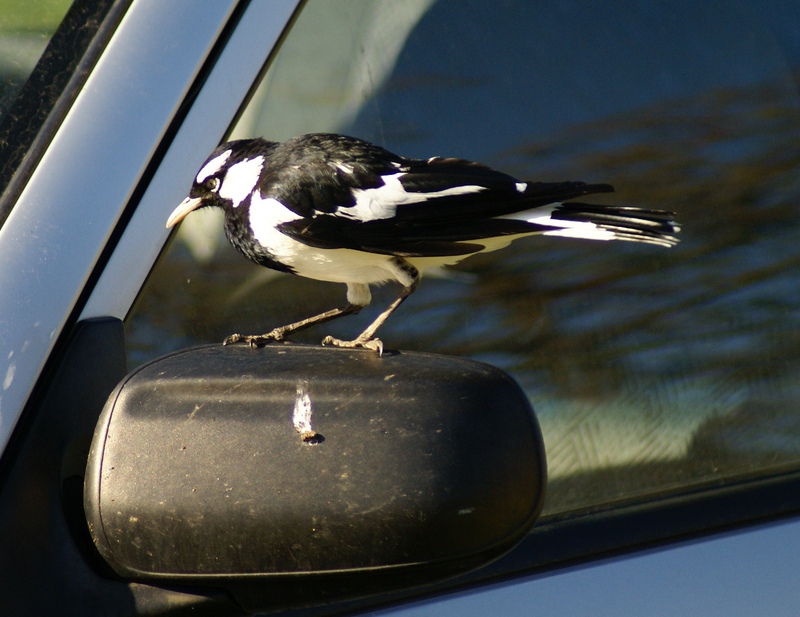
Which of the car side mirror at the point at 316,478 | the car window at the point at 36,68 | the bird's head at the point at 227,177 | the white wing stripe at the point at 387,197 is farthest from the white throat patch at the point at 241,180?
the car side mirror at the point at 316,478

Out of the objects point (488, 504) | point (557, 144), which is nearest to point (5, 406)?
point (488, 504)

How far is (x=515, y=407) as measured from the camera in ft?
3.17

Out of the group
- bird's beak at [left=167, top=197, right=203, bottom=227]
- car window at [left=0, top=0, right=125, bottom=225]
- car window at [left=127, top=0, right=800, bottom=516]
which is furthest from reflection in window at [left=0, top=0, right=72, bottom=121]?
car window at [left=127, top=0, right=800, bottom=516]

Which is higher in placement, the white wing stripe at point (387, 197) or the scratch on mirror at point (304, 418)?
the white wing stripe at point (387, 197)

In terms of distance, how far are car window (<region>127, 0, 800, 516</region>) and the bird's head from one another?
0.19ft

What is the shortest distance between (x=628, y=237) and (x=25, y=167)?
2.67 feet

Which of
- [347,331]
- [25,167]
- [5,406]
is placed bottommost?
[347,331]

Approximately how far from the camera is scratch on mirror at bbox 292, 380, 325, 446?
942mm

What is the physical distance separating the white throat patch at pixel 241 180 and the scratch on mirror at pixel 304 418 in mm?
526

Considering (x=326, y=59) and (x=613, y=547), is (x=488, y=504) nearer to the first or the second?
(x=613, y=547)

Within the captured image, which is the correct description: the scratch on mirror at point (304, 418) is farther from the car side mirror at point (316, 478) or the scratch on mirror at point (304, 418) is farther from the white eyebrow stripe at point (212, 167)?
the white eyebrow stripe at point (212, 167)

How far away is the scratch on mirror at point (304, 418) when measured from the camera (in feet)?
3.09

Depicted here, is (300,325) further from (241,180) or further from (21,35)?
(21,35)

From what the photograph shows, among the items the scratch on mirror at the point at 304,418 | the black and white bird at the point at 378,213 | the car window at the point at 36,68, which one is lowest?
the scratch on mirror at the point at 304,418
